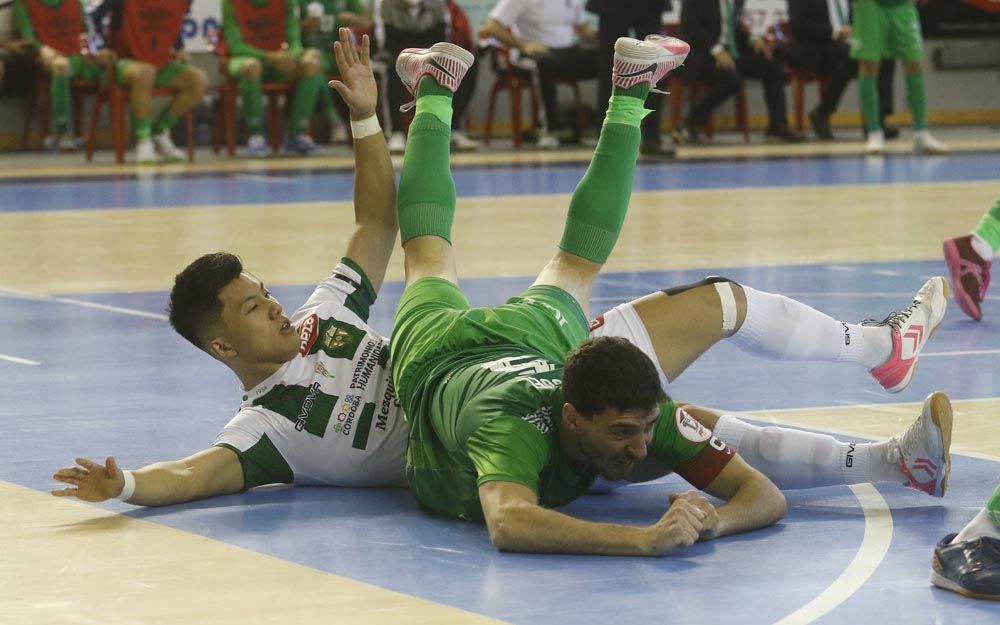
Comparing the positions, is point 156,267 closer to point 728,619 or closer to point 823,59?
point 728,619

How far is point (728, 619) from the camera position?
3309 mm

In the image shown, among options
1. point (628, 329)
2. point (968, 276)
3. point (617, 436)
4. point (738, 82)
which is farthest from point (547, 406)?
point (738, 82)

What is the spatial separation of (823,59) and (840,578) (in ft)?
53.9

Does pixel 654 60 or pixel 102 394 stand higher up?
pixel 654 60

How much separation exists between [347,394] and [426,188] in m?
0.78

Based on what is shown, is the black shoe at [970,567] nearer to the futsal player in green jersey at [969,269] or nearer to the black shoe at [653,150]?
the futsal player in green jersey at [969,269]

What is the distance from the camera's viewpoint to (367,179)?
17.5ft

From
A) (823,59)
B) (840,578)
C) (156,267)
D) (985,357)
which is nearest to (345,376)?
(840,578)

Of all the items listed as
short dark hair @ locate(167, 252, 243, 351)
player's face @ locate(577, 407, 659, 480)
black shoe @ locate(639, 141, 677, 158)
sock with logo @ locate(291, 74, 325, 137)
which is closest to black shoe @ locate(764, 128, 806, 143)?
black shoe @ locate(639, 141, 677, 158)

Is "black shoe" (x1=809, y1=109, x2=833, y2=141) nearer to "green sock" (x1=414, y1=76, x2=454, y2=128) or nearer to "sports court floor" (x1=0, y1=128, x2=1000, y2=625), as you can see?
"sports court floor" (x1=0, y1=128, x2=1000, y2=625)

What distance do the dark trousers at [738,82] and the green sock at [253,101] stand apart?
4.24 metres

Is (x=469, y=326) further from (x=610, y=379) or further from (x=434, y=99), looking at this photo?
(x=434, y=99)

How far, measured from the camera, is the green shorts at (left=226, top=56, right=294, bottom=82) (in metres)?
16.8

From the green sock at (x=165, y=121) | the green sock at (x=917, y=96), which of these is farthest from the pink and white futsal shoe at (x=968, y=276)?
the green sock at (x=165, y=121)
